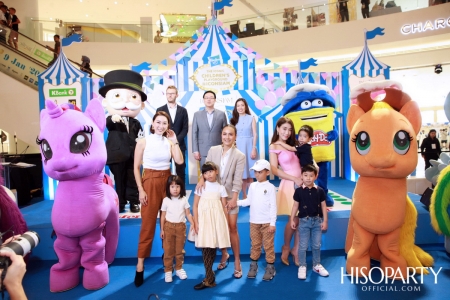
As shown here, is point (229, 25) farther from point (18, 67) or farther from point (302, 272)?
point (302, 272)

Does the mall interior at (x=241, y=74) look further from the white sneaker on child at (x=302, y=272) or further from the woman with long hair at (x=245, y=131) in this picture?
the woman with long hair at (x=245, y=131)

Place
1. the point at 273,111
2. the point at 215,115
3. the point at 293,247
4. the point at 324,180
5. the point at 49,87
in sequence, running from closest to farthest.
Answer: the point at 293,247, the point at 324,180, the point at 215,115, the point at 49,87, the point at 273,111

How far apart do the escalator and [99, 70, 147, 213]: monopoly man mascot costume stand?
14.4 feet

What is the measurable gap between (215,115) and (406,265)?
2582mm

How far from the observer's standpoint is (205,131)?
14.0 feet

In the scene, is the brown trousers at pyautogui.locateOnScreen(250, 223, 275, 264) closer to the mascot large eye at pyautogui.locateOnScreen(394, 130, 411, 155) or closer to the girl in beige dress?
the girl in beige dress

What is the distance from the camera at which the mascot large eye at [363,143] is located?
108 inches

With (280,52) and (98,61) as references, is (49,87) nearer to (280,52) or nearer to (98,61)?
(98,61)

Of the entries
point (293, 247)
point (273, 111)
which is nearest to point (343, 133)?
point (273, 111)

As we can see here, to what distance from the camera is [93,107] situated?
9.31ft

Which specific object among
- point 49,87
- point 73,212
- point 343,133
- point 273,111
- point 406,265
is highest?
point 49,87

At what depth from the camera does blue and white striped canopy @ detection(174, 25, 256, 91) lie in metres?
5.38

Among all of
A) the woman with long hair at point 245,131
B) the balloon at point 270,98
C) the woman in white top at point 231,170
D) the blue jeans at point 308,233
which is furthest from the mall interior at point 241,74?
the woman with long hair at point 245,131

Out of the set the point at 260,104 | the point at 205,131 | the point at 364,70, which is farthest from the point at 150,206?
the point at 364,70
